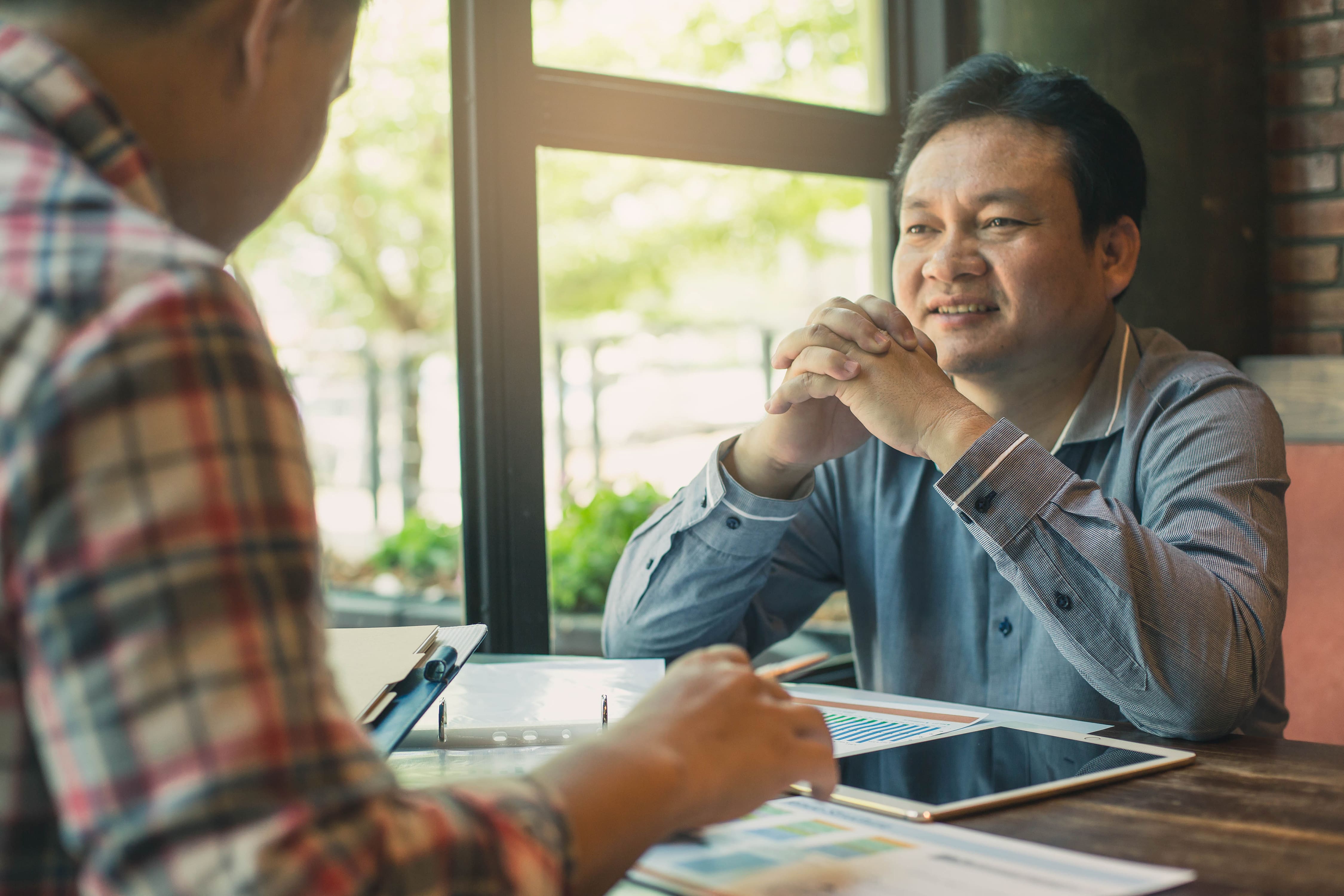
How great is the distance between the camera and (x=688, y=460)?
447 cm

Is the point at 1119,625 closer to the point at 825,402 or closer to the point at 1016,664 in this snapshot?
the point at 1016,664

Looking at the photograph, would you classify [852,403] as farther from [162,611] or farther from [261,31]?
[162,611]

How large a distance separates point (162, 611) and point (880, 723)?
82 centimetres

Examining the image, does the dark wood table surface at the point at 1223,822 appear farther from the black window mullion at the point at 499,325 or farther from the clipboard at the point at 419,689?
the black window mullion at the point at 499,325

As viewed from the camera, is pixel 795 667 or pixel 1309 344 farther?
pixel 1309 344

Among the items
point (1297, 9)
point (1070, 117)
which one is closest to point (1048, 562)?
point (1070, 117)

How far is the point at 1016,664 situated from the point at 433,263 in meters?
4.88

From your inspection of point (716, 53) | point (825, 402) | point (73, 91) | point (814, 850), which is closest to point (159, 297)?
point (73, 91)

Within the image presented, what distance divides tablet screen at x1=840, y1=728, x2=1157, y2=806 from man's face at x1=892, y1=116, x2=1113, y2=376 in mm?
685

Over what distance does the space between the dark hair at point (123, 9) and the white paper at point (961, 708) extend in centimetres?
89

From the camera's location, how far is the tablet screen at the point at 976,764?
0.86m

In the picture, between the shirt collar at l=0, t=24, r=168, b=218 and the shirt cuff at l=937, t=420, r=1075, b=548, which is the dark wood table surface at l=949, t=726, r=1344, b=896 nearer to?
the shirt cuff at l=937, t=420, r=1075, b=548

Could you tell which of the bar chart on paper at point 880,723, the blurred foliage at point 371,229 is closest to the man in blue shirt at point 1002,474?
the bar chart on paper at point 880,723

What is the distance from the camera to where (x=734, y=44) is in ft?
7.95
